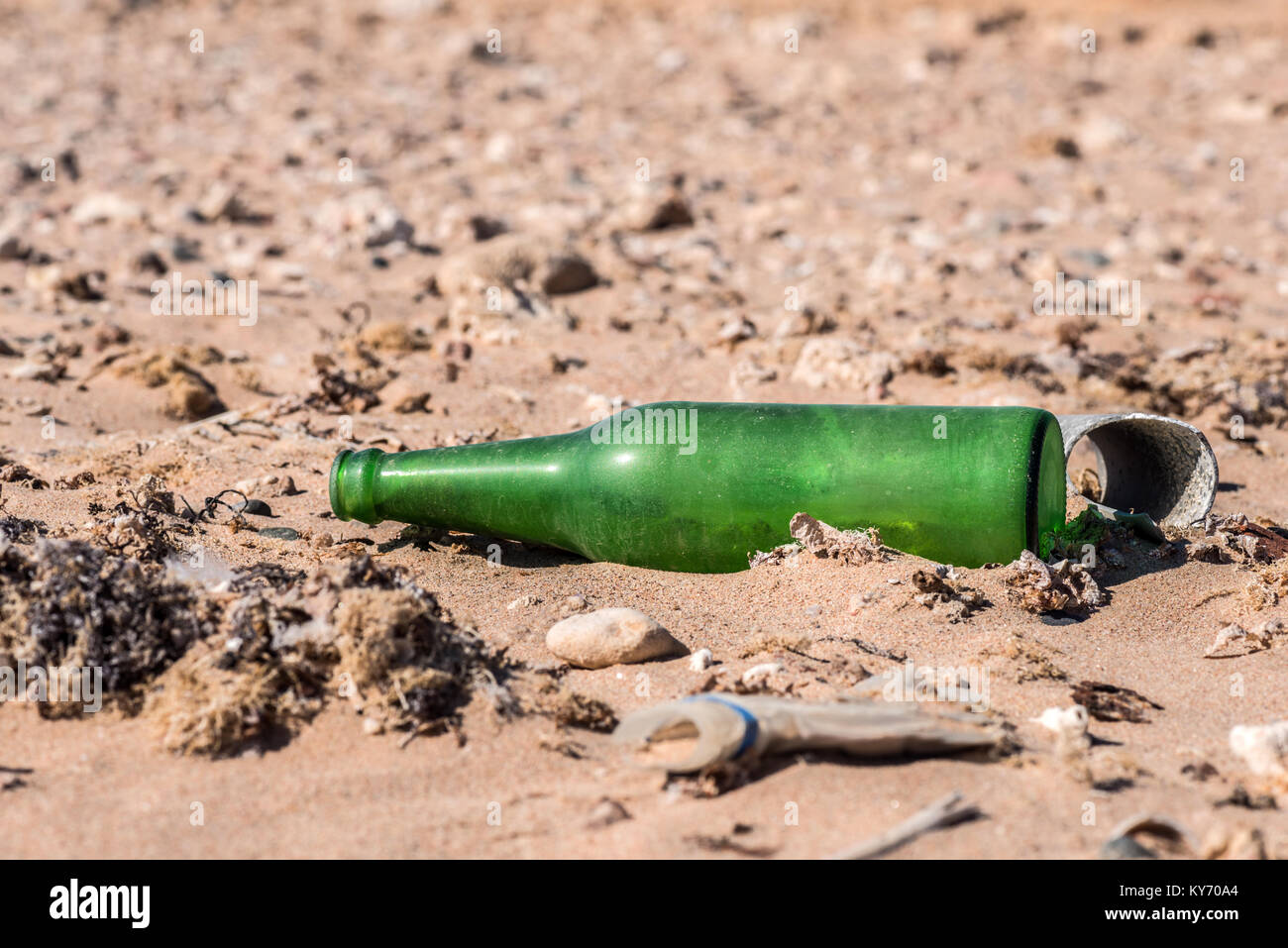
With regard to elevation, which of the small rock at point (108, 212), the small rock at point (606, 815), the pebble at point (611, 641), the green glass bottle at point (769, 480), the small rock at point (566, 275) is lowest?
the small rock at point (606, 815)

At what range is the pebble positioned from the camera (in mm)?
2332

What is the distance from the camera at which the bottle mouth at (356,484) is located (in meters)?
2.72

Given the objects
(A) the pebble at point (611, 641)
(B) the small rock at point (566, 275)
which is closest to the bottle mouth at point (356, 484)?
(A) the pebble at point (611, 641)

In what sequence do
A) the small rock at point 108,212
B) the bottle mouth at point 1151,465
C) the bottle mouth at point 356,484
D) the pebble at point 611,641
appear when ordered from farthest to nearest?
the small rock at point 108,212, the bottle mouth at point 1151,465, the bottle mouth at point 356,484, the pebble at point 611,641

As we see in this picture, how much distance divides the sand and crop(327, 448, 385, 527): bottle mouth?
11 centimetres

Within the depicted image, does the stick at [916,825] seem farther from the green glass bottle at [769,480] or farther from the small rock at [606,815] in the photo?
the green glass bottle at [769,480]

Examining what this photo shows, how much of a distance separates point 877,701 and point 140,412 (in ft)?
9.30

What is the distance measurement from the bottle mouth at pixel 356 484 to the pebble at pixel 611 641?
0.63 meters

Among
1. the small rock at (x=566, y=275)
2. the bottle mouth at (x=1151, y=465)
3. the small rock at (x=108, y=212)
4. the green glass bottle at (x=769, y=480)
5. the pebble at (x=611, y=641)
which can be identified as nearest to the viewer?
the pebble at (x=611, y=641)

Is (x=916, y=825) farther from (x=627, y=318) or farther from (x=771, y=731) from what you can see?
(x=627, y=318)
